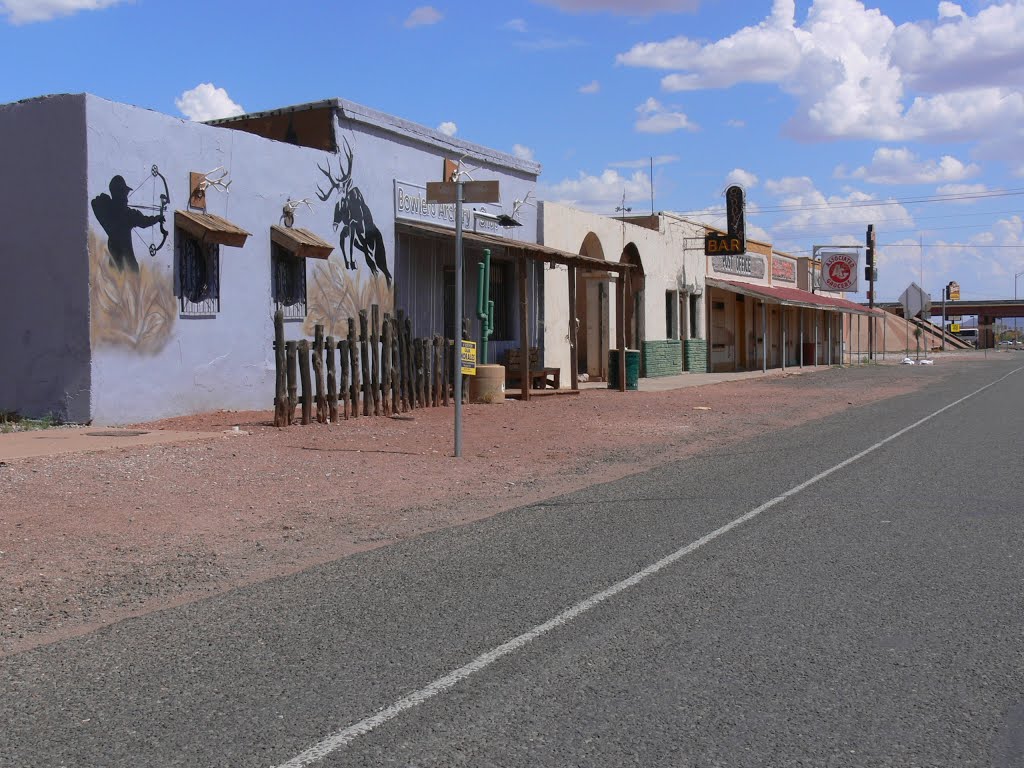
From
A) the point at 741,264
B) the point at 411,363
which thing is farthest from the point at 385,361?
the point at 741,264

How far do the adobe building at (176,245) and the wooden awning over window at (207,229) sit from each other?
0.03 meters

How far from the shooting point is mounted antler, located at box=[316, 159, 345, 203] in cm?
1869

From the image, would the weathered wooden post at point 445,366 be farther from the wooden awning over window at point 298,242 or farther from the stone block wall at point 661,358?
the stone block wall at point 661,358

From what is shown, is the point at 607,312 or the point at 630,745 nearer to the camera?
the point at 630,745

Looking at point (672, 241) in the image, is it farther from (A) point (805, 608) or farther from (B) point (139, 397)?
(A) point (805, 608)

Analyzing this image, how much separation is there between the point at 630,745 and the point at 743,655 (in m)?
1.30

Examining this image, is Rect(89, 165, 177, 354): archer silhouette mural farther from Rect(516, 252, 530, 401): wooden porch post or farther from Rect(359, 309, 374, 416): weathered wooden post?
Rect(516, 252, 530, 401): wooden porch post

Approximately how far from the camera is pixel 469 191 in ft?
42.8

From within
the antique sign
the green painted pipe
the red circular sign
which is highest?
the red circular sign

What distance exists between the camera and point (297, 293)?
18250mm

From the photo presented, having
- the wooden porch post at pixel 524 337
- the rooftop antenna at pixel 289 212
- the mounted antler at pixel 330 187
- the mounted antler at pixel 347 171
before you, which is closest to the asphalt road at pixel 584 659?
the rooftop antenna at pixel 289 212

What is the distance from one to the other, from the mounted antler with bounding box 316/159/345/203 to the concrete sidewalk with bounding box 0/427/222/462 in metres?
5.96

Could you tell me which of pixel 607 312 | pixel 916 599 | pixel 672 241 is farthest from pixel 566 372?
pixel 916 599

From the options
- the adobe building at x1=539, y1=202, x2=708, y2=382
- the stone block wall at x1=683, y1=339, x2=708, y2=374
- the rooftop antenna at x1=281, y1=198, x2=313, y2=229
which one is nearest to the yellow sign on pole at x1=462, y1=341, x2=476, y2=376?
the rooftop antenna at x1=281, y1=198, x2=313, y2=229
